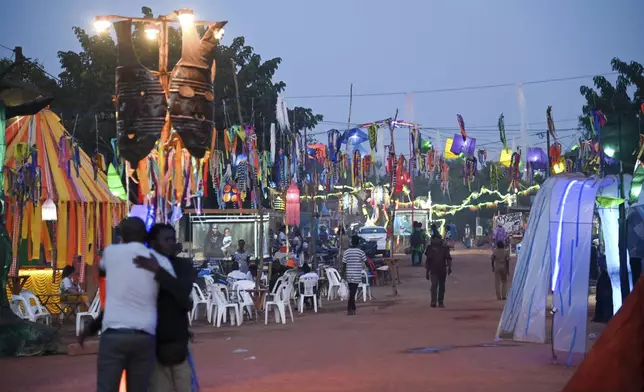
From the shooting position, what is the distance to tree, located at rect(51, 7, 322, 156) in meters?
38.8

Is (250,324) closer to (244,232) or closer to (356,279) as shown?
(356,279)

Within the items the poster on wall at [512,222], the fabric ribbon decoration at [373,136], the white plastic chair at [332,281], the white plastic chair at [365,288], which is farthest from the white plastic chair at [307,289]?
the poster on wall at [512,222]

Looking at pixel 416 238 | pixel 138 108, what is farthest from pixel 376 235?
pixel 138 108

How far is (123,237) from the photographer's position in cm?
670

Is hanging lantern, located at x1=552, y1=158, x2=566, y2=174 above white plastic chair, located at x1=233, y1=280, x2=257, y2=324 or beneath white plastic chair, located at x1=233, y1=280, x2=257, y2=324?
above

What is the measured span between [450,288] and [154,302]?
24.4m

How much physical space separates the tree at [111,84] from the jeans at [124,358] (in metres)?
29.6

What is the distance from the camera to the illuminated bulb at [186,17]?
13.2 meters

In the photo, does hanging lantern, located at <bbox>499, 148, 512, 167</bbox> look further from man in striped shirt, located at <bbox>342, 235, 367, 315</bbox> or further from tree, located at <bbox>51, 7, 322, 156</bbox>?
man in striped shirt, located at <bbox>342, 235, 367, 315</bbox>

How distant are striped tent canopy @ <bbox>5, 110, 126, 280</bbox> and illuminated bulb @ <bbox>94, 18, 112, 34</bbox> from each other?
550 centimetres

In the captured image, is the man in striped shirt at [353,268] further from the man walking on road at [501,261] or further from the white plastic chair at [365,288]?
the man walking on road at [501,261]

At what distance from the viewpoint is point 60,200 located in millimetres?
19219

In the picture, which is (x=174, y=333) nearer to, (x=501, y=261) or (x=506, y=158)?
(x=501, y=261)

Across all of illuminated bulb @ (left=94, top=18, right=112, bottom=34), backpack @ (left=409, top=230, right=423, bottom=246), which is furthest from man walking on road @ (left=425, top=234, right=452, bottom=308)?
backpack @ (left=409, top=230, right=423, bottom=246)
